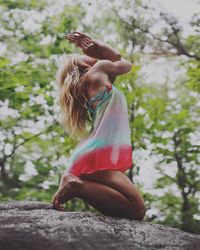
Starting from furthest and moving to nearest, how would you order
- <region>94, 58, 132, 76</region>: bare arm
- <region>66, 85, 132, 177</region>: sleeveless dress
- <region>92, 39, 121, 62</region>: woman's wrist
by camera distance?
<region>92, 39, 121, 62</region>: woman's wrist, <region>94, 58, 132, 76</region>: bare arm, <region>66, 85, 132, 177</region>: sleeveless dress

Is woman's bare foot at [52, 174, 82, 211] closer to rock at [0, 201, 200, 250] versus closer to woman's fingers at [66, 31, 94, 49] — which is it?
rock at [0, 201, 200, 250]

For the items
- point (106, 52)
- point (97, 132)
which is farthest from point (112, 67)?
point (97, 132)

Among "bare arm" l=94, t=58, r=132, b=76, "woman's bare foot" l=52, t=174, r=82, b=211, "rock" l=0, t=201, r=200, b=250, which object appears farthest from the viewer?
"bare arm" l=94, t=58, r=132, b=76

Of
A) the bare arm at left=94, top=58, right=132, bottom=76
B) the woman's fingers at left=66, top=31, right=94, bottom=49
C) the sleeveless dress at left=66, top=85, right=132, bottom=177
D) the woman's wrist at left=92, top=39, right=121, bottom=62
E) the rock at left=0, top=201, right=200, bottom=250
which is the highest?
the woman's fingers at left=66, top=31, right=94, bottom=49

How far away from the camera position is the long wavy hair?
355 cm

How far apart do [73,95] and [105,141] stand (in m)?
0.56

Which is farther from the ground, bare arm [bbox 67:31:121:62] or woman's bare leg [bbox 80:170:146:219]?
bare arm [bbox 67:31:121:62]

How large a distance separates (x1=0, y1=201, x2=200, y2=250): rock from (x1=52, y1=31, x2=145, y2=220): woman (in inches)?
5.6

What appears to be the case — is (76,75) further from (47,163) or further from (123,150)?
(47,163)

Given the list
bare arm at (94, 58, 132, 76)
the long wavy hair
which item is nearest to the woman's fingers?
the long wavy hair

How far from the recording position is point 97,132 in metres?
3.29

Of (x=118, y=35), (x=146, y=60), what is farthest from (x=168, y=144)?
(x=118, y=35)

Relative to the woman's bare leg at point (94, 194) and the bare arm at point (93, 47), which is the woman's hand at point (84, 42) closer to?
the bare arm at point (93, 47)

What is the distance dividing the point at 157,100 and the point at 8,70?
2.36 meters
